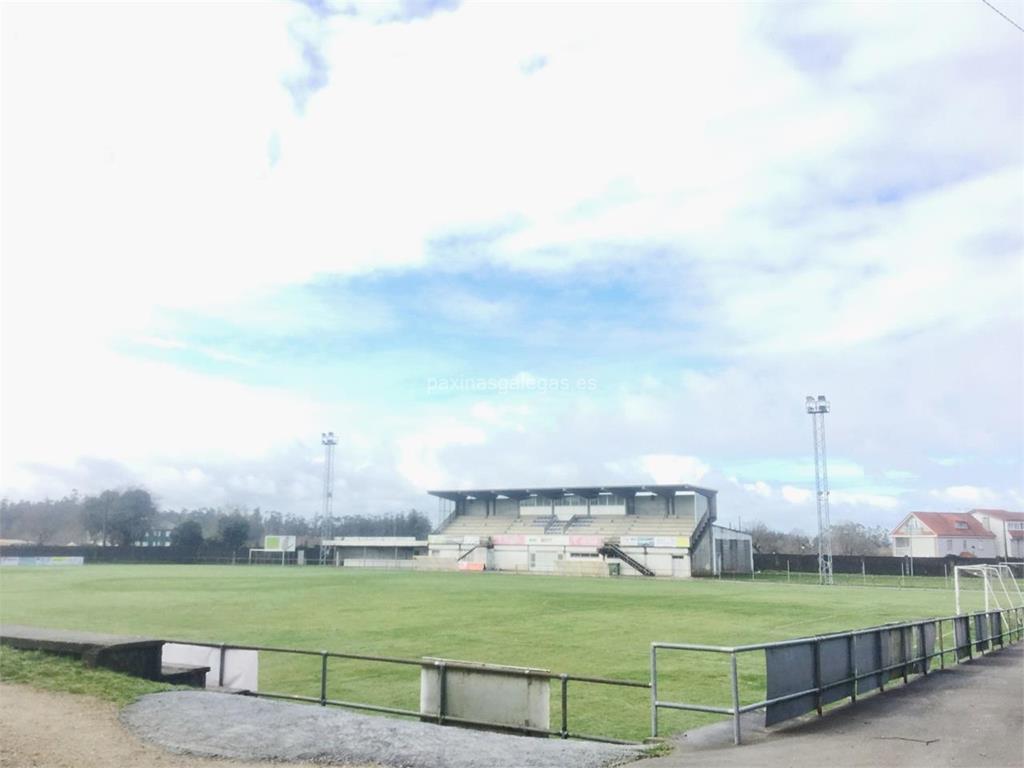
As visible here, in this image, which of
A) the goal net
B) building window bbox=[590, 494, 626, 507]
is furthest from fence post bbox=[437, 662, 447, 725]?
the goal net

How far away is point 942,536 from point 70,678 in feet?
382

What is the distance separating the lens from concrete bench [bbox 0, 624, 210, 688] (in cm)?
1192

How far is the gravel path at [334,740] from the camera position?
856 cm

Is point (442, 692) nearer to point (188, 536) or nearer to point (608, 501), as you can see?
point (608, 501)

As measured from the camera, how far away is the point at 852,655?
12.3 metres

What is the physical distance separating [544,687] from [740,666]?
29.8ft

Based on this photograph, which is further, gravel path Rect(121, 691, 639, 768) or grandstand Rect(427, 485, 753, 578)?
grandstand Rect(427, 485, 753, 578)

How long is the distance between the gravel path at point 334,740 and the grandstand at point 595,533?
65961 millimetres

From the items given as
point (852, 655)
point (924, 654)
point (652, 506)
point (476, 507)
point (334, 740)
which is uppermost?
point (652, 506)

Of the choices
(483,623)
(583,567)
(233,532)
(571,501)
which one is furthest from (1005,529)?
(483,623)

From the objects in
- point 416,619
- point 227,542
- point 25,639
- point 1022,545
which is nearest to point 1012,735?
point 25,639

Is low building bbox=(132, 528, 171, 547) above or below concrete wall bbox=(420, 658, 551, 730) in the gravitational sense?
below

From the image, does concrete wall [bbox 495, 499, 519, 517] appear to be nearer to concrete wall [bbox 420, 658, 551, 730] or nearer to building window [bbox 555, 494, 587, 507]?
building window [bbox 555, 494, 587, 507]

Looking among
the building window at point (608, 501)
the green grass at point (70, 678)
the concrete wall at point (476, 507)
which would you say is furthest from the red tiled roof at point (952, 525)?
the green grass at point (70, 678)
